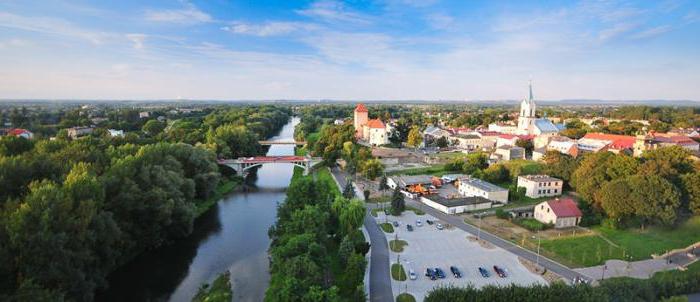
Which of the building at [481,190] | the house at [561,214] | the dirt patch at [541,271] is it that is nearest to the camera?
the dirt patch at [541,271]

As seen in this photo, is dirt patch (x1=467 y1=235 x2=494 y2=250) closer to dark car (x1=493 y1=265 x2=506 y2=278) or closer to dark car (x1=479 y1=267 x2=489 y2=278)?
dark car (x1=493 y1=265 x2=506 y2=278)

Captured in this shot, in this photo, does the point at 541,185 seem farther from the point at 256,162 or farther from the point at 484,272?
the point at 256,162

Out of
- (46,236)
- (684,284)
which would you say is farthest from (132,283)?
(684,284)

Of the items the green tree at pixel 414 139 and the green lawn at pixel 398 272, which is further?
the green tree at pixel 414 139

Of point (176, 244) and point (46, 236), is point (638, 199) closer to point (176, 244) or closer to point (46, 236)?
point (176, 244)

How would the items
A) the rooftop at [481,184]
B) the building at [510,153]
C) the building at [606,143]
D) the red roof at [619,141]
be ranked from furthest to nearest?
the red roof at [619,141], the building at [510,153], the building at [606,143], the rooftop at [481,184]

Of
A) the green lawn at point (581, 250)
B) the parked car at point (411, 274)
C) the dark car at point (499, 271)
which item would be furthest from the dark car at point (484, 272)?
the green lawn at point (581, 250)

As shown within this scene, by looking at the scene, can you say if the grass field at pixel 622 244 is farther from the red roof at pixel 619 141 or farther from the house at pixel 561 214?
the red roof at pixel 619 141

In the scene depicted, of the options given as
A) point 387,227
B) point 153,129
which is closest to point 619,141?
point 387,227
